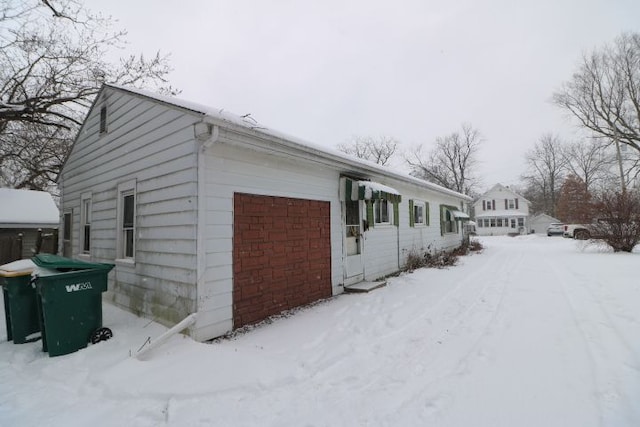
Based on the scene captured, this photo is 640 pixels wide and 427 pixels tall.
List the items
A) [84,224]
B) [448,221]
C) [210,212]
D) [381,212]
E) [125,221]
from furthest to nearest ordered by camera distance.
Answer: [448,221]
[381,212]
[84,224]
[125,221]
[210,212]

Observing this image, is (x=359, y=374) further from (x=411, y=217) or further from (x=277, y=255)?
(x=411, y=217)

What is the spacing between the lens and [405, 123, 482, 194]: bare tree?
135ft

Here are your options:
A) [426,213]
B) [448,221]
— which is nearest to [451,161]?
[448,221]

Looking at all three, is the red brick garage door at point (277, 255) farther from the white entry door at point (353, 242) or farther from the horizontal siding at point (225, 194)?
the white entry door at point (353, 242)

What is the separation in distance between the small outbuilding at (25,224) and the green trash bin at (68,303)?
7468 millimetres

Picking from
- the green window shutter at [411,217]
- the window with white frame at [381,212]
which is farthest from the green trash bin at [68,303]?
the green window shutter at [411,217]

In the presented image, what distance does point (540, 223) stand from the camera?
40625 millimetres

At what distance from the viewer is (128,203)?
5750mm

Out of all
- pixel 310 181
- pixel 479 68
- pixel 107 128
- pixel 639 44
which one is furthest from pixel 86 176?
pixel 639 44

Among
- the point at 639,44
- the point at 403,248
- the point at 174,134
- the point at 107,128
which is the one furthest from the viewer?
the point at 639,44

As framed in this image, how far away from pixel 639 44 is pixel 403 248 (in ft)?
97.4

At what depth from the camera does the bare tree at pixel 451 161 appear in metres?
41.0

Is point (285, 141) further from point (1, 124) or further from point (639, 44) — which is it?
point (639, 44)

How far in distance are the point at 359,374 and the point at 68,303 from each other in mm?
3586
